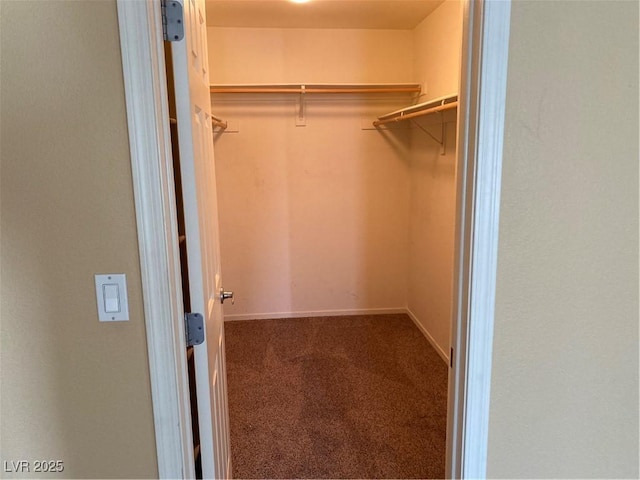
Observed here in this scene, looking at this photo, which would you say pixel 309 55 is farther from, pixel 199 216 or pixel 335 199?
pixel 199 216

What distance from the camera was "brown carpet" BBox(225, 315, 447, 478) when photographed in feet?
6.91

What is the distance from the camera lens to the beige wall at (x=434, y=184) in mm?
2900

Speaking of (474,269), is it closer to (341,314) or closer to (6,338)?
(6,338)

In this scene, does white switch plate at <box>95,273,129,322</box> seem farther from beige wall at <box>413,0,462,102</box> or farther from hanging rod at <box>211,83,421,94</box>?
hanging rod at <box>211,83,421,94</box>

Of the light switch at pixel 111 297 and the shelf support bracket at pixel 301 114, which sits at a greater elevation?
the shelf support bracket at pixel 301 114

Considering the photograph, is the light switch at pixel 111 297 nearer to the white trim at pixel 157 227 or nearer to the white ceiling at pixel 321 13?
the white trim at pixel 157 227

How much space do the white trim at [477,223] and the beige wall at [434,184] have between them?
5.70 ft

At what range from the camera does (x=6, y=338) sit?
3.09 feet

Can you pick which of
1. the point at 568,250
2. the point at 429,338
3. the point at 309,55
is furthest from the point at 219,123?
the point at 568,250

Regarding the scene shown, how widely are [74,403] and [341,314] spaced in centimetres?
315

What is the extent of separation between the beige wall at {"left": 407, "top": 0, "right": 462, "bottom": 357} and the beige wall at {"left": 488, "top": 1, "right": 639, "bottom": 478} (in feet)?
5.47

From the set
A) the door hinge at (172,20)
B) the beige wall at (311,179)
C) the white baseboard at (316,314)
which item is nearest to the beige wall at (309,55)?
the beige wall at (311,179)

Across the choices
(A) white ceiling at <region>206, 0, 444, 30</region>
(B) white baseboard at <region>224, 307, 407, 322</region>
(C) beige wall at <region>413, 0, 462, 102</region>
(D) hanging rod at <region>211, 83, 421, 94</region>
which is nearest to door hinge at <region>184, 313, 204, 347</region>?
(C) beige wall at <region>413, 0, 462, 102</region>

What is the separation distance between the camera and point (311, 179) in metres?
3.76
